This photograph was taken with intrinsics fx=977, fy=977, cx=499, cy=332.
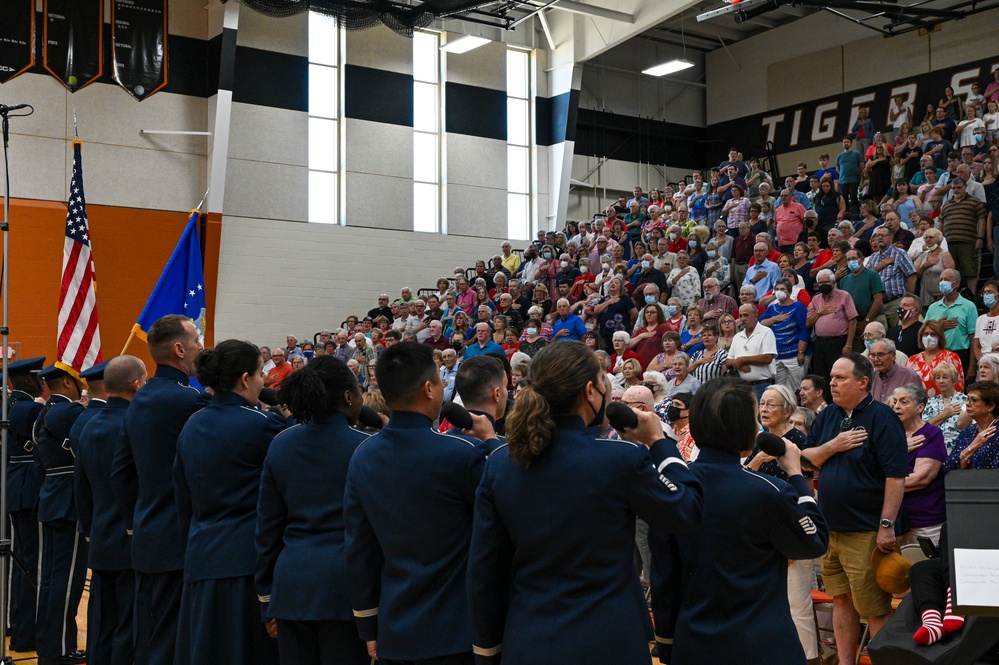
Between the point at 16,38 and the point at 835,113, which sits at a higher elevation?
the point at 835,113

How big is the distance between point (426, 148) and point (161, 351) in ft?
47.3

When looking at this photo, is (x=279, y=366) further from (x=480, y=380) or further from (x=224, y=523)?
(x=480, y=380)

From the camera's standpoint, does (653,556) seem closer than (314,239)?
Answer: Yes

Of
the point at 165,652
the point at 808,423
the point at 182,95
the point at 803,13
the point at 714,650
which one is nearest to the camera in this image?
the point at 714,650

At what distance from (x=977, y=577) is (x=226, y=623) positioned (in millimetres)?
2430

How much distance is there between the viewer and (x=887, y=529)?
13.4 ft

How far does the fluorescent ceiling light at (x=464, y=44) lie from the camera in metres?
17.6

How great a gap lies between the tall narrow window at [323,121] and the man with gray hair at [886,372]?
39.4 feet

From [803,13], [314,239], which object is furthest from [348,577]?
[803,13]

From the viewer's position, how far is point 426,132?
1806 cm

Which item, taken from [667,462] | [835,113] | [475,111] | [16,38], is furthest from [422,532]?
[835,113]

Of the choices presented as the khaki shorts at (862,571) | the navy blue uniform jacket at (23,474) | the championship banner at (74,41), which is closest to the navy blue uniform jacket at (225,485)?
the khaki shorts at (862,571)

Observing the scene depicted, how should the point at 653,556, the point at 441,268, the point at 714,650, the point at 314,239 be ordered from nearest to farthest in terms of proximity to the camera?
the point at 714,650 < the point at 653,556 < the point at 314,239 < the point at 441,268

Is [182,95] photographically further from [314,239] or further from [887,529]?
[887,529]
